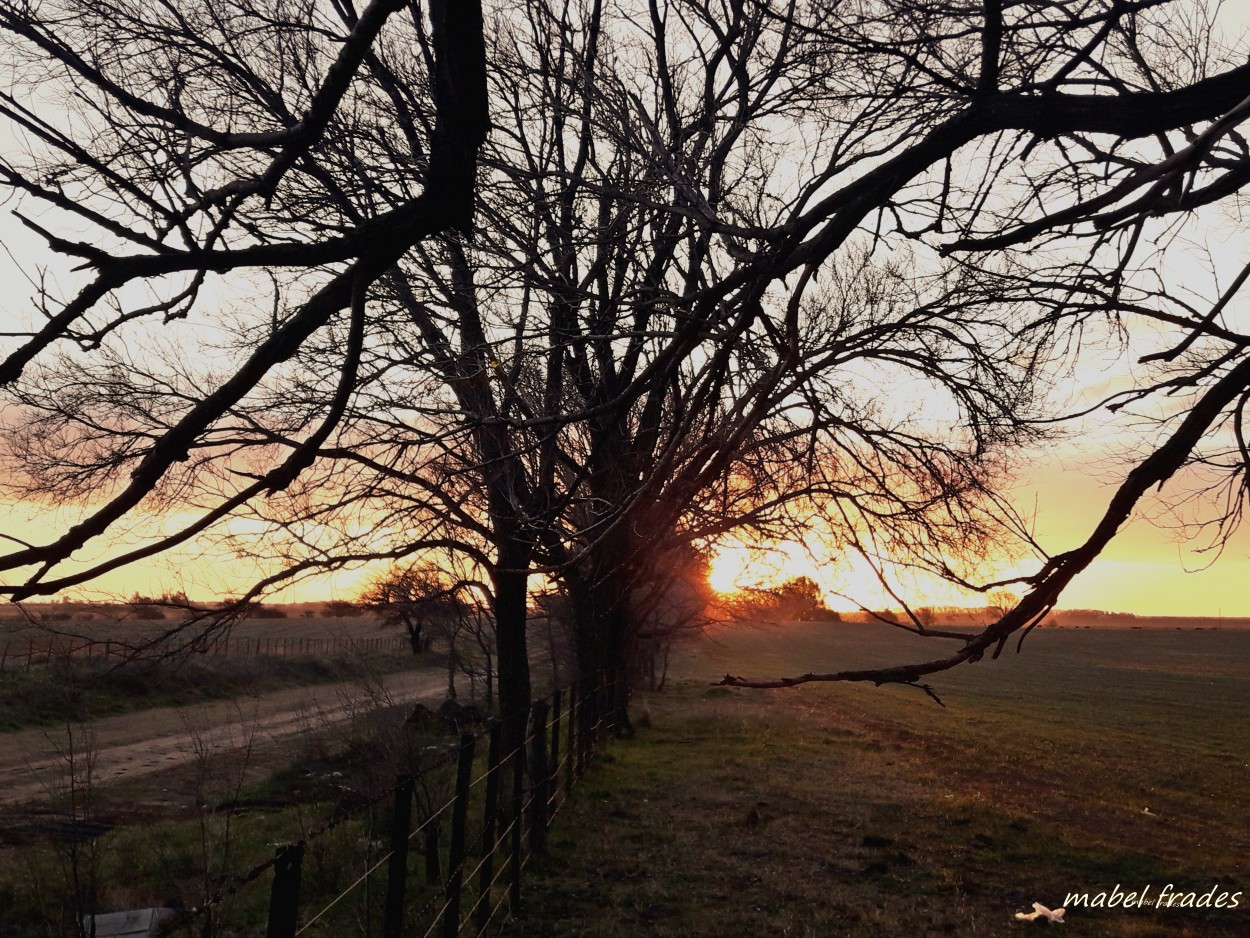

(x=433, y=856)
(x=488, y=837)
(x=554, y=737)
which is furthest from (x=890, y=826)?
(x=488, y=837)

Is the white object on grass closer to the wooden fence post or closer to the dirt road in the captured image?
the wooden fence post

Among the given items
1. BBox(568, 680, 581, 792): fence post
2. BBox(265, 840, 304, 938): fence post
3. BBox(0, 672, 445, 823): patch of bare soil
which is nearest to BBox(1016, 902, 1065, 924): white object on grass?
BBox(568, 680, 581, 792): fence post

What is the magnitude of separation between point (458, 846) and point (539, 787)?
117 inches

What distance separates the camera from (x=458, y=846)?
6.32m

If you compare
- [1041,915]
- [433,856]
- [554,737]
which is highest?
[554,737]

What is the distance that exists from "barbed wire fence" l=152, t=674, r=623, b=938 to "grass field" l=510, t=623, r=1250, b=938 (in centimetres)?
46

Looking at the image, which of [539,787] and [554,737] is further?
[554,737]

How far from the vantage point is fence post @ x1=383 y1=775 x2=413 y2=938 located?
4.76 metres

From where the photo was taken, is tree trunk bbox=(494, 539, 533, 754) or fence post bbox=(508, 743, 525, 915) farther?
tree trunk bbox=(494, 539, 533, 754)

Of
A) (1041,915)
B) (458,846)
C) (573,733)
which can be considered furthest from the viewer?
(573,733)

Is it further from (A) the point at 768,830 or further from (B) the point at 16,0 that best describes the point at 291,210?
(A) the point at 768,830

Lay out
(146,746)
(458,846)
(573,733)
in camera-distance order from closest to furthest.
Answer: (458,846) → (573,733) → (146,746)

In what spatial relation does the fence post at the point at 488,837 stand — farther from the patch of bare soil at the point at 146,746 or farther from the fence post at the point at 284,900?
the fence post at the point at 284,900

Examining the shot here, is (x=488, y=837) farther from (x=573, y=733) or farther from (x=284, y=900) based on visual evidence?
(x=573, y=733)
